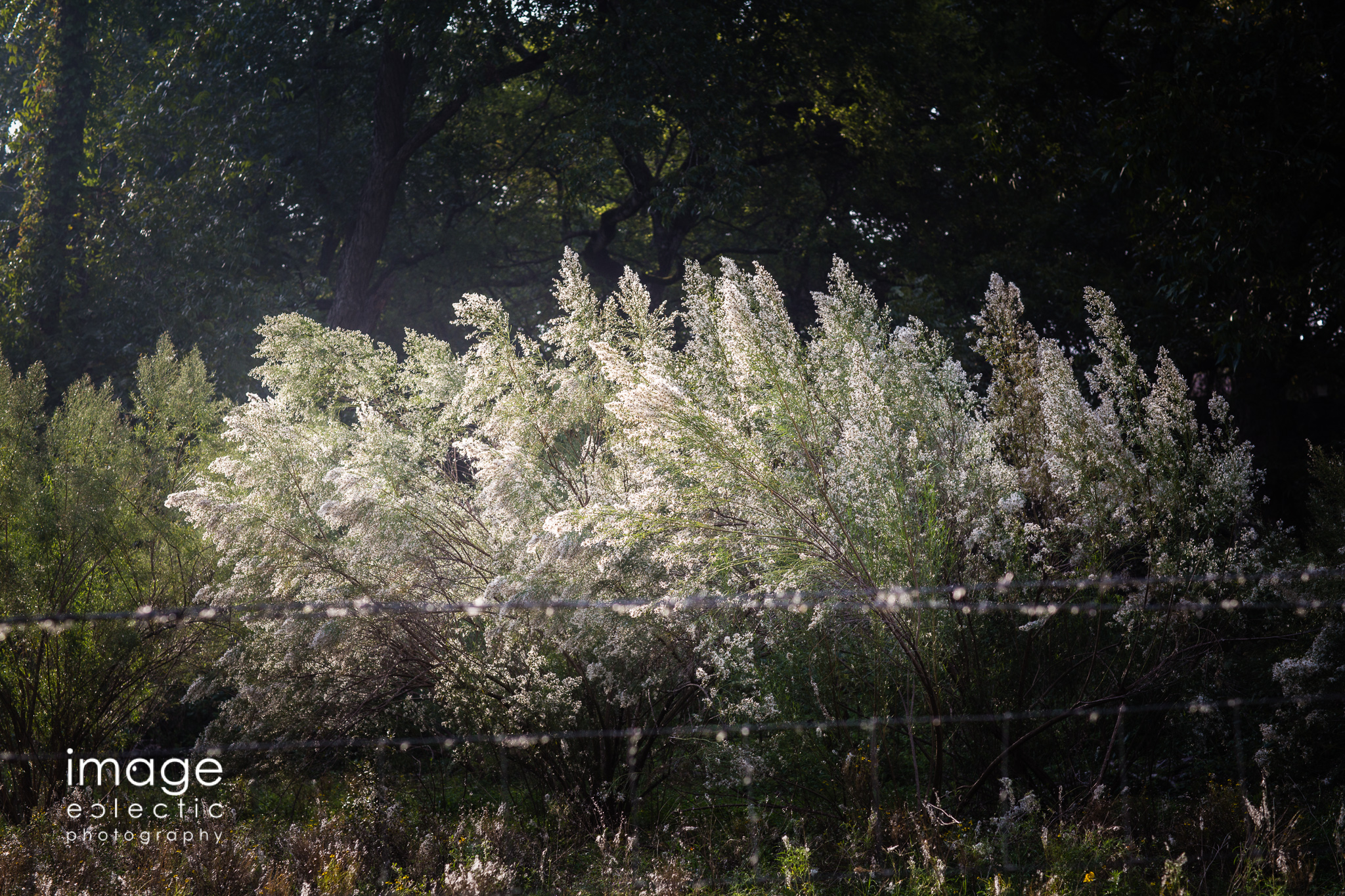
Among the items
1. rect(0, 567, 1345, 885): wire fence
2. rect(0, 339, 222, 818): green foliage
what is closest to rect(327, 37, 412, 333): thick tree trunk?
rect(0, 339, 222, 818): green foliage

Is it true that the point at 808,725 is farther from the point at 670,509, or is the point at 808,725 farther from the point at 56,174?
the point at 56,174

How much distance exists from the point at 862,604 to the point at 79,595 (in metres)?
5.22

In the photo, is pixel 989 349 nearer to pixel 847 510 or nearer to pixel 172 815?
pixel 847 510

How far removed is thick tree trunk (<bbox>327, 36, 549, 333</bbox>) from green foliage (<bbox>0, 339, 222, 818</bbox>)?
598 centimetres

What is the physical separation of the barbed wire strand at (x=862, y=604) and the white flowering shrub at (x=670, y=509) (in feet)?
0.27

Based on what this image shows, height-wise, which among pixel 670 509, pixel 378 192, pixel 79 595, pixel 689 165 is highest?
pixel 378 192

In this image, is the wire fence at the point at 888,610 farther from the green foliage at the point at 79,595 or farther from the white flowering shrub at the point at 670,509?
the green foliage at the point at 79,595

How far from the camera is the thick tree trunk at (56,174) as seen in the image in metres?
14.9

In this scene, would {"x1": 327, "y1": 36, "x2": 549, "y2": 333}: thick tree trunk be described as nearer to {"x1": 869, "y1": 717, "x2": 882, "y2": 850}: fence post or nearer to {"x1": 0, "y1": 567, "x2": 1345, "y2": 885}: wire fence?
{"x1": 0, "y1": 567, "x2": 1345, "y2": 885}: wire fence

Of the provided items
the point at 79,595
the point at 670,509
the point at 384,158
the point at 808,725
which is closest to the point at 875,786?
the point at 808,725

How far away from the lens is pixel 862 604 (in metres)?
3.75

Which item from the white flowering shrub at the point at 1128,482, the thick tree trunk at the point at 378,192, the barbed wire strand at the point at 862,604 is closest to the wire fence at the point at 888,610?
the barbed wire strand at the point at 862,604

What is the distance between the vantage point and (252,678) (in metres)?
4.99

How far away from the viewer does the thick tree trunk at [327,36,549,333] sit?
43.8 feet
